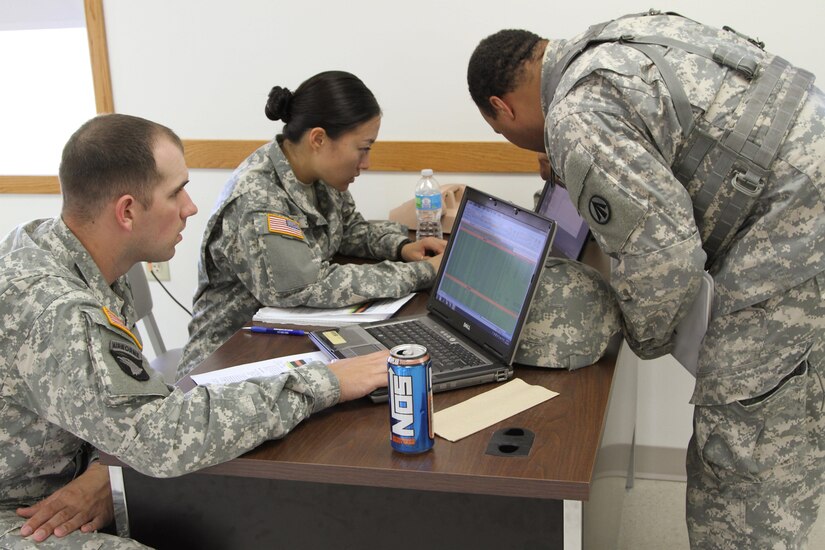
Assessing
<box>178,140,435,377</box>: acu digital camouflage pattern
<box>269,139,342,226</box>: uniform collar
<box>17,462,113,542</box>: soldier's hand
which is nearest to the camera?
<box>17,462,113,542</box>: soldier's hand

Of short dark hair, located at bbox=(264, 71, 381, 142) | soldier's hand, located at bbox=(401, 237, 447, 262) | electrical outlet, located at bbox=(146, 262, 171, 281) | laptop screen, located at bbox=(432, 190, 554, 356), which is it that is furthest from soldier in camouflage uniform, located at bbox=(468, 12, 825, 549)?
electrical outlet, located at bbox=(146, 262, 171, 281)

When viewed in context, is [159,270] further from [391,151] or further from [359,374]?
[359,374]

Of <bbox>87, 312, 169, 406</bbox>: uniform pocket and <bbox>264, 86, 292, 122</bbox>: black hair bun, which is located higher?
<bbox>264, 86, 292, 122</bbox>: black hair bun

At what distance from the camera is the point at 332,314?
200cm

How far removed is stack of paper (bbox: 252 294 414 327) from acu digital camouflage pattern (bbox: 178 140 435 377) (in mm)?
18

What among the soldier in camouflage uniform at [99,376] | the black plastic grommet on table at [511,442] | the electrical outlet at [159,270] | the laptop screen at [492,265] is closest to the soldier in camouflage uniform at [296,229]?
the laptop screen at [492,265]

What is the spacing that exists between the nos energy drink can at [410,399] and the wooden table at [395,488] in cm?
3

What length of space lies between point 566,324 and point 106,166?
2.79ft

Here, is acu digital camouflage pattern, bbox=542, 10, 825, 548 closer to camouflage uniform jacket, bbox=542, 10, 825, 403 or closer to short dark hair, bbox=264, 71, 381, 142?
camouflage uniform jacket, bbox=542, 10, 825, 403

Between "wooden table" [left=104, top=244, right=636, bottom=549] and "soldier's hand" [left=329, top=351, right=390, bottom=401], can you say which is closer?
"wooden table" [left=104, top=244, right=636, bottom=549]

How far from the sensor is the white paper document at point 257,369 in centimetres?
165

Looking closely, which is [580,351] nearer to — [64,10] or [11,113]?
Answer: [64,10]

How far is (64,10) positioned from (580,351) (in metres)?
2.43

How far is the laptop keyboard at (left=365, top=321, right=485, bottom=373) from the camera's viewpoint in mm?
1646
